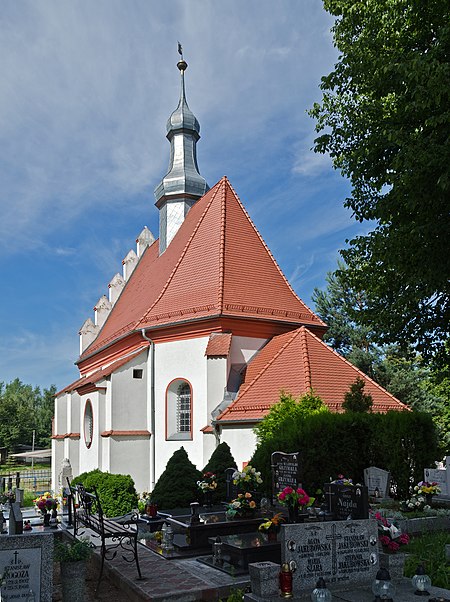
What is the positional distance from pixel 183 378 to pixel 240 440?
3794 millimetres

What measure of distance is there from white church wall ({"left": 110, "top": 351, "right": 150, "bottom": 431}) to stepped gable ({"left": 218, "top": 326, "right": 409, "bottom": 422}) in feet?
12.9

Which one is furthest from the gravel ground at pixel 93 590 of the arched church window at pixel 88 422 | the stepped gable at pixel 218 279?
the arched church window at pixel 88 422

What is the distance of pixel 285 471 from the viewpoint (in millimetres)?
11078

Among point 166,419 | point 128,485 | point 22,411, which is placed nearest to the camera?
point 128,485

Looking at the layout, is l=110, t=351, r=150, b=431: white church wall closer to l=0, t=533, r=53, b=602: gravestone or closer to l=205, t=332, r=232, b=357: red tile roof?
l=205, t=332, r=232, b=357: red tile roof

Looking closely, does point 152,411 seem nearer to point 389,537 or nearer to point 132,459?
point 132,459

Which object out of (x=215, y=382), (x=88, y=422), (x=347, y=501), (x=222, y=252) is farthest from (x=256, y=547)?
(x=88, y=422)

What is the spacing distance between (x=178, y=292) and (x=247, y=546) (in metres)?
13.6

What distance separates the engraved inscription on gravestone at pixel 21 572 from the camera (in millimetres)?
6793

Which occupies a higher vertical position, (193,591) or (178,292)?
(178,292)

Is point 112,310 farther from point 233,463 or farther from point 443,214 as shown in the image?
point 443,214

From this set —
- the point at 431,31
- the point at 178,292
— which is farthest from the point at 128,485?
the point at 431,31

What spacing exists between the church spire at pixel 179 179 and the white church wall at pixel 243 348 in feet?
30.1

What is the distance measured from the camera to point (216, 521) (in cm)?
1089
